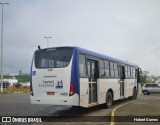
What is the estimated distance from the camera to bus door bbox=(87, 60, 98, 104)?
53.7ft

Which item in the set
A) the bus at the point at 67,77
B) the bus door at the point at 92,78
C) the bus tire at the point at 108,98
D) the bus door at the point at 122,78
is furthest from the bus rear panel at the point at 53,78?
the bus door at the point at 122,78

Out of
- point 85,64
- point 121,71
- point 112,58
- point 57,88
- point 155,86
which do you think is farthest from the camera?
point 155,86

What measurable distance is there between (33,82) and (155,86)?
2901 centimetres

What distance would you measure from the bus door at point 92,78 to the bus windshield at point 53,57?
5.81 feet

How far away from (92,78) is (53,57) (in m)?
2.56

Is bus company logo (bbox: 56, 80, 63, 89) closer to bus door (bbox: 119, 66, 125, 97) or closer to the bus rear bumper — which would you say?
the bus rear bumper

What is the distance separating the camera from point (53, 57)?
15.4 meters

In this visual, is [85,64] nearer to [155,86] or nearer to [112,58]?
[112,58]

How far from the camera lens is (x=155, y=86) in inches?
1647

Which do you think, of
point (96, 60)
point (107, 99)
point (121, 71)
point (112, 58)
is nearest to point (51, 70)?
point (96, 60)

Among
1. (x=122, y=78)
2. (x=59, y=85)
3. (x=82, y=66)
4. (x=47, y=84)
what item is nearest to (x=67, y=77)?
(x=59, y=85)

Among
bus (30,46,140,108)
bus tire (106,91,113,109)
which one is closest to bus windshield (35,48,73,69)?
bus (30,46,140,108)

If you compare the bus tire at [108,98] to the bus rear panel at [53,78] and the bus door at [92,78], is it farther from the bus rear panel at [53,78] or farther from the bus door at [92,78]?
the bus rear panel at [53,78]

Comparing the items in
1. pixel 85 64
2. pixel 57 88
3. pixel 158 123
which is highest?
pixel 85 64
